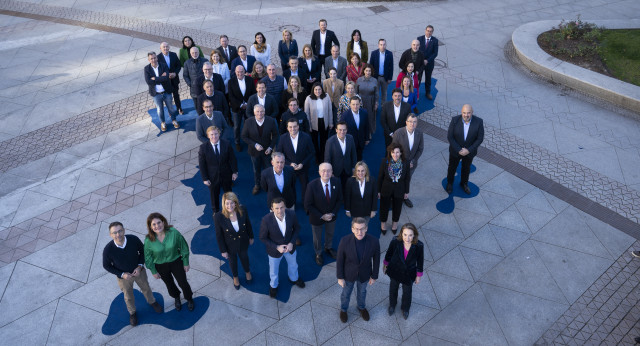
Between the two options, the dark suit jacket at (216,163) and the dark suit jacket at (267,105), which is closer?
the dark suit jacket at (216,163)

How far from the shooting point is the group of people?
620cm

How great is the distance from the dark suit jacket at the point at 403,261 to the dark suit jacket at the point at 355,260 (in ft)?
0.70

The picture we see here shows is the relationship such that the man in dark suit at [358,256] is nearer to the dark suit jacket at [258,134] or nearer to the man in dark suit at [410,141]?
the man in dark suit at [410,141]

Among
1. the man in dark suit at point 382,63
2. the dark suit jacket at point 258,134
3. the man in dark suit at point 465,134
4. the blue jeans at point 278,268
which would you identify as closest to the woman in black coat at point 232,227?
the blue jeans at point 278,268

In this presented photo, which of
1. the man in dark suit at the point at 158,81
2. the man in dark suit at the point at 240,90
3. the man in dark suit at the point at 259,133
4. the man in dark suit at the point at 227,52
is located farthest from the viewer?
the man in dark suit at the point at 227,52

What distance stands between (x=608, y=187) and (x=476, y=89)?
14.6ft

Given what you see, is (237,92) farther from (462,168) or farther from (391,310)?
(391,310)

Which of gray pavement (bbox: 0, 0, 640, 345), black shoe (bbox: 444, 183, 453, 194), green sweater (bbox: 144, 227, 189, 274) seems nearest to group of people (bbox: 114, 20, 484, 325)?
green sweater (bbox: 144, 227, 189, 274)

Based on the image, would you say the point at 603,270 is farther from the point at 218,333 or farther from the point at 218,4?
the point at 218,4

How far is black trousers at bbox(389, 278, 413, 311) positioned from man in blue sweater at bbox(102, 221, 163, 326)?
3.37m

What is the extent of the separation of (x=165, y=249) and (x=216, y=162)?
2.07m

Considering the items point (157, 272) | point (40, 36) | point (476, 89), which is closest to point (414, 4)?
point (476, 89)

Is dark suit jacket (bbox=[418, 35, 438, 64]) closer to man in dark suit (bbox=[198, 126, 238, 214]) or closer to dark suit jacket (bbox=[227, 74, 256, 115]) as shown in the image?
dark suit jacket (bbox=[227, 74, 256, 115])

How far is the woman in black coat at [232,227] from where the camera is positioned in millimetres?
6320
